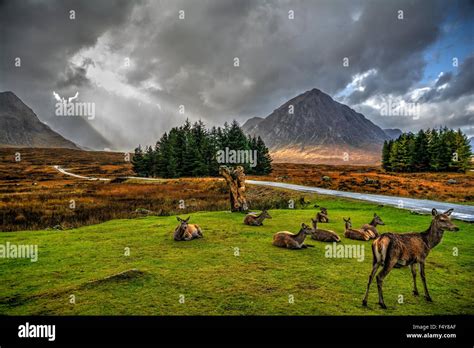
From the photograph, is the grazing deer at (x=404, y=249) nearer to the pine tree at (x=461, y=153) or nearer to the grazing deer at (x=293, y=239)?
the grazing deer at (x=293, y=239)

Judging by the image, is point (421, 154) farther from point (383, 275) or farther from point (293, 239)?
point (383, 275)

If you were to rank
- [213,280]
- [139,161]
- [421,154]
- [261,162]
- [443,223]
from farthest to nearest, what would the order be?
[139,161]
[261,162]
[421,154]
[213,280]
[443,223]

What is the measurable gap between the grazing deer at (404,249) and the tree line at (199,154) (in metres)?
60.9

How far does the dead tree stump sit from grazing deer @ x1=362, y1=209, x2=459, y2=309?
1574cm

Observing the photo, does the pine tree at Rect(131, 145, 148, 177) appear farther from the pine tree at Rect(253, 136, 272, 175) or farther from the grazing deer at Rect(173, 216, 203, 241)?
the grazing deer at Rect(173, 216, 203, 241)

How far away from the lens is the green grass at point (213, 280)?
5.84 metres

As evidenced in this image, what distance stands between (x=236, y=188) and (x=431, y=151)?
7841 cm

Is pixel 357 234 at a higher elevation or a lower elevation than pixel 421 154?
lower

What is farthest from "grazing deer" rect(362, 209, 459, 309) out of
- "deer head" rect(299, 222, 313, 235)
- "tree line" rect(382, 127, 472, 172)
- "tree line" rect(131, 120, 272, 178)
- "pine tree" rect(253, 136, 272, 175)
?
"tree line" rect(382, 127, 472, 172)

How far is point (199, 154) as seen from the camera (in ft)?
244

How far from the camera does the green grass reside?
19.2 feet

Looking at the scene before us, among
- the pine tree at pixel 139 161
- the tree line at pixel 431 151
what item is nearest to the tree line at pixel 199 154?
the pine tree at pixel 139 161

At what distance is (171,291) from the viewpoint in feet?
21.5

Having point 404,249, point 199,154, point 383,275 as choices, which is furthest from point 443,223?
point 199,154
